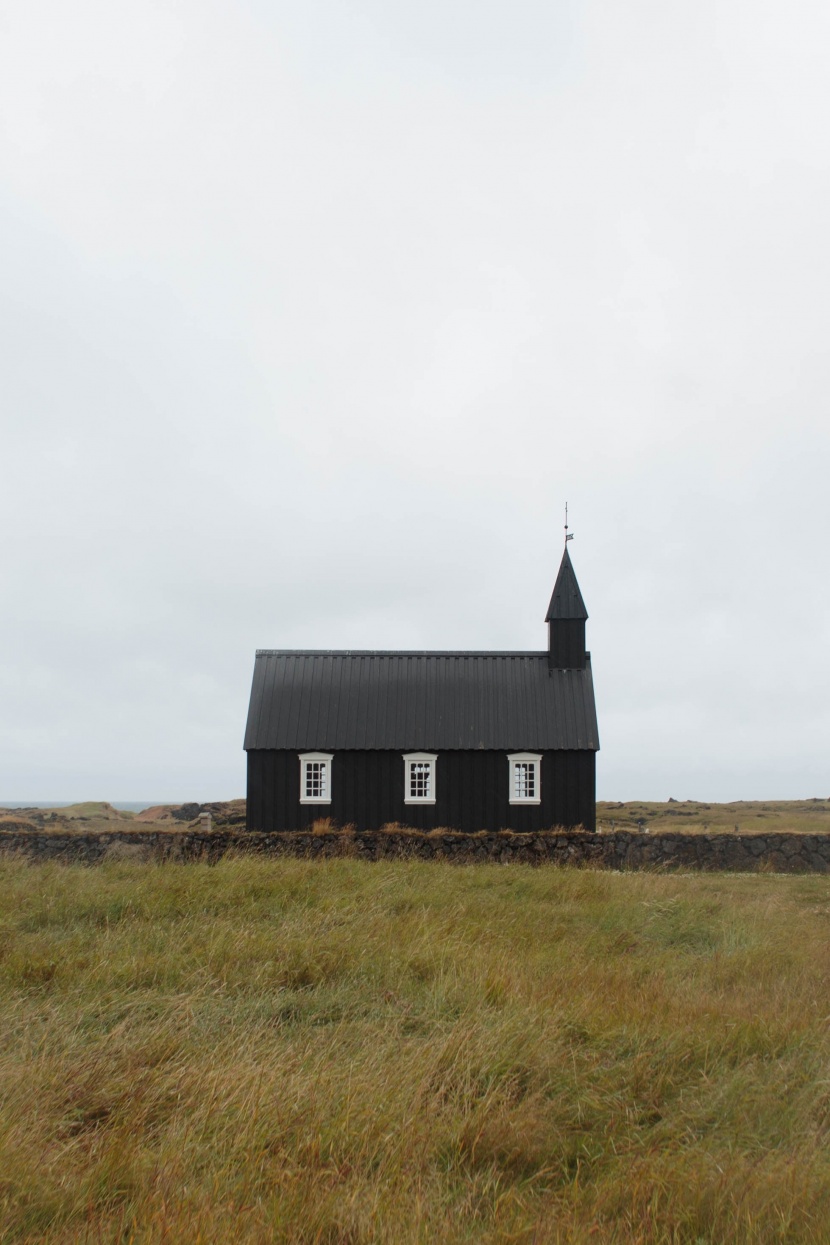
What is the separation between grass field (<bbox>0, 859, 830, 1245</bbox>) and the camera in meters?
4.43

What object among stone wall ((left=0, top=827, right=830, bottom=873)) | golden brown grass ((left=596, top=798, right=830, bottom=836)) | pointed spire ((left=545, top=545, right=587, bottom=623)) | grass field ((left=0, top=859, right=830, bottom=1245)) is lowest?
golden brown grass ((left=596, top=798, right=830, bottom=836))

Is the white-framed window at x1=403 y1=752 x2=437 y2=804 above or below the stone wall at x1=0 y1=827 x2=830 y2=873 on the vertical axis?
above

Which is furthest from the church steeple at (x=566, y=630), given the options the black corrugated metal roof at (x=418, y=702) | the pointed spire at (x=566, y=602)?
the black corrugated metal roof at (x=418, y=702)

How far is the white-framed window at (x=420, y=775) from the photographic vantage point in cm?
2978

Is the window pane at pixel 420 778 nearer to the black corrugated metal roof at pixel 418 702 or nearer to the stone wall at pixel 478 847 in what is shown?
the black corrugated metal roof at pixel 418 702

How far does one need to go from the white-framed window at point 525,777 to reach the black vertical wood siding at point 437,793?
0.59 ft

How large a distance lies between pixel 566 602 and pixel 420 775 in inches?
346

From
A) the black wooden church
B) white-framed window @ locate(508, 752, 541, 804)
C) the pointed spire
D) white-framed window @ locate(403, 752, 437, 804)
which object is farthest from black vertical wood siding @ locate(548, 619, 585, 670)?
white-framed window @ locate(403, 752, 437, 804)

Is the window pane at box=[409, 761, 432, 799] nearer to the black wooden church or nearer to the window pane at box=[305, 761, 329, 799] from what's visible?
the black wooden church

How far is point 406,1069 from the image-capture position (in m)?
5.89

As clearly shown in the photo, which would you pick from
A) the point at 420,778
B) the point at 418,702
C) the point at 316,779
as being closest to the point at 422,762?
the point at 420,778

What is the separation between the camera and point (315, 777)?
98.2ft

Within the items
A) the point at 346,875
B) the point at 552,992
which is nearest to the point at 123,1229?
the point at 552,992

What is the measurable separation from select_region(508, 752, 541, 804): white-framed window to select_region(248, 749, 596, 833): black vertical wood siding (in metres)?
0.18
